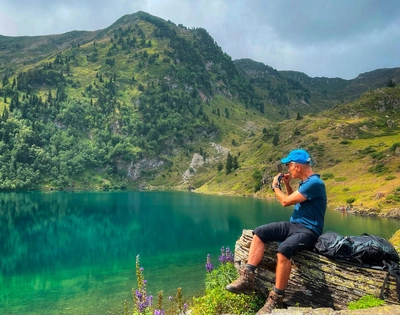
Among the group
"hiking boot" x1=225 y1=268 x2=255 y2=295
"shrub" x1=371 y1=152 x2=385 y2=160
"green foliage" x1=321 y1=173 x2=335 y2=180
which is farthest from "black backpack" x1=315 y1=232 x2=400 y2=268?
"green foliage" x1=321 y1=173 x2=335 y2=180

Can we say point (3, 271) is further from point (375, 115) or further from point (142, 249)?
point (375, 115)

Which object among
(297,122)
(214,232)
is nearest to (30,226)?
(214,232)

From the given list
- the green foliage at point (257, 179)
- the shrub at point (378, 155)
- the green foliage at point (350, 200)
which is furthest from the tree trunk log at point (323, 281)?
the green foliage at point (257, 179)

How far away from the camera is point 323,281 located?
28.2 ft

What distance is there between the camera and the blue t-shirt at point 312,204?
28.0ft

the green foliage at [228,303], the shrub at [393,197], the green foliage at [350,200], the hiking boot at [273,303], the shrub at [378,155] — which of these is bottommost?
the green foliage at [350,200]

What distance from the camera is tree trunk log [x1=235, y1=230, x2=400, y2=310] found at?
26.3ft

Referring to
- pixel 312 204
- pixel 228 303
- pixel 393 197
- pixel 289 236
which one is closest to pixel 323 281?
pixel 289 236

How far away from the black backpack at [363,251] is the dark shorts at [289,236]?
486mm

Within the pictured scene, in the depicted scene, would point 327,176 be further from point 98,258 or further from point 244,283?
point 244,283

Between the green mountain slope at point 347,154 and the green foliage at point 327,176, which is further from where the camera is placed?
the green foliage at point 327,176

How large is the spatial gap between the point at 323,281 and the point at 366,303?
1262 mm

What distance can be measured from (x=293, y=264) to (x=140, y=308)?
526cm

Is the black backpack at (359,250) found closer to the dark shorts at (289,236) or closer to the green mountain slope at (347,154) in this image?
the dark shorts at (289,236)
